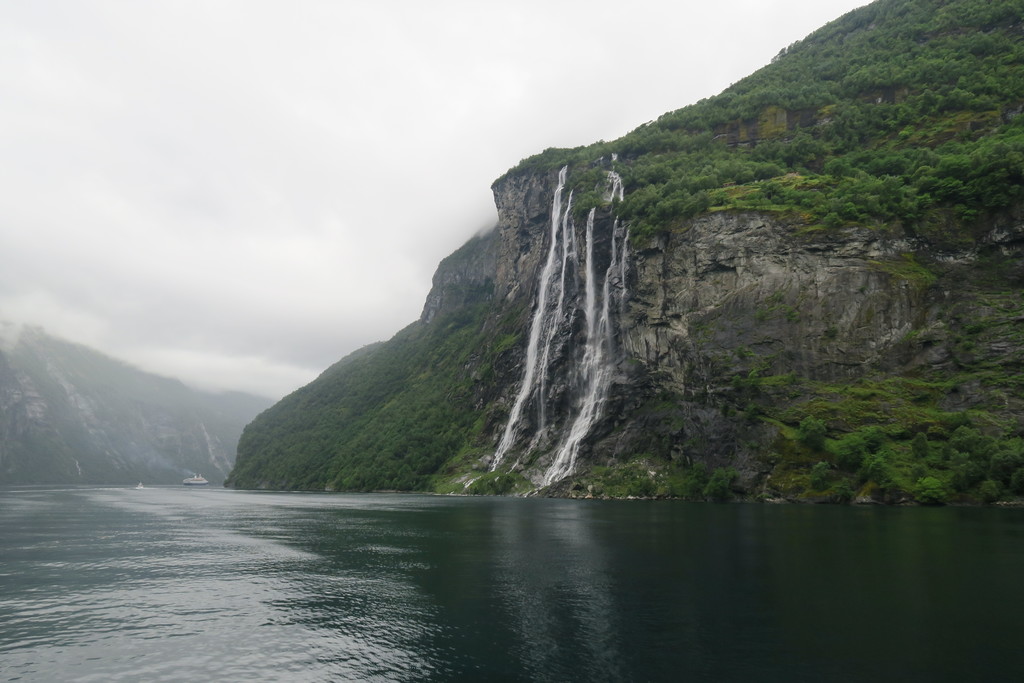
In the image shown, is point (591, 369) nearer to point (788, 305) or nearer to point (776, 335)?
point (776, 335)

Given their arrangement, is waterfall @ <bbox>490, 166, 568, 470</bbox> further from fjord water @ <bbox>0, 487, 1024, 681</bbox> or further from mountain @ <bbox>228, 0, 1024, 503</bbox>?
fjord water @ <bbox>0, 487, 1024, 681</bbox>

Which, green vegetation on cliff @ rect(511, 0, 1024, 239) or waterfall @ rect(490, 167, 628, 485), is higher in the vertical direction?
green vegetation on cliff @ rect(511, 0, 1024, 239)

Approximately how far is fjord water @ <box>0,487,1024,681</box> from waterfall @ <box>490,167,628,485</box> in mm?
61878

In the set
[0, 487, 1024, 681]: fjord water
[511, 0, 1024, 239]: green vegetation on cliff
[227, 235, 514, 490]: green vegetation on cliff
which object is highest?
[511, 0, 1024, 239]: green vegetation on cliff

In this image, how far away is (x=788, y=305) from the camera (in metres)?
82.9

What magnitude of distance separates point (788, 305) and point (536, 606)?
7340 centimetres

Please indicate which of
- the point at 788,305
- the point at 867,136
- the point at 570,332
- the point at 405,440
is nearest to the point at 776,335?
the point at 788,305

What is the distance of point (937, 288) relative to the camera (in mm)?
A: 75812

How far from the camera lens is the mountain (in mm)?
67438

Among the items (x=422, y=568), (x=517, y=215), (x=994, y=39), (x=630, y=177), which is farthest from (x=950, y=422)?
(x=517, y=215)

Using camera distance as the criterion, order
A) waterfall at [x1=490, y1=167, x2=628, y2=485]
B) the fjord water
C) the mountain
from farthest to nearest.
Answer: waterfall at [x1=490, y1=167, x2=628, y2=485], the mountain, the fjord water

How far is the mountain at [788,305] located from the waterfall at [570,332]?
0.55 meters

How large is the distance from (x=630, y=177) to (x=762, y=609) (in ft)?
393

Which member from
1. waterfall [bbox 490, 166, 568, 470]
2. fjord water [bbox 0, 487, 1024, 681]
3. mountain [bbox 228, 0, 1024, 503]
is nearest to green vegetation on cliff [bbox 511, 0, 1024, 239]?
mountain [bbox 228, 0, 1024, 503]
